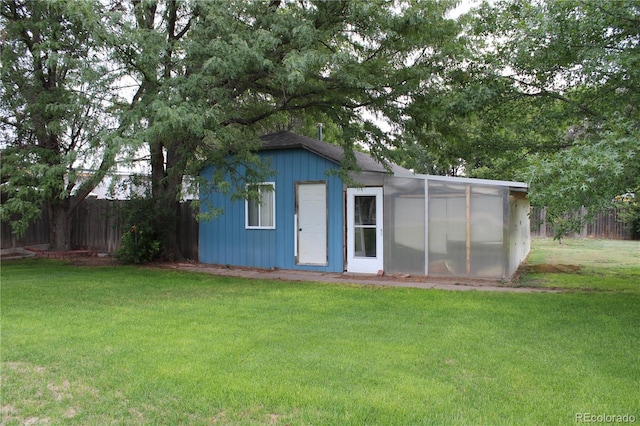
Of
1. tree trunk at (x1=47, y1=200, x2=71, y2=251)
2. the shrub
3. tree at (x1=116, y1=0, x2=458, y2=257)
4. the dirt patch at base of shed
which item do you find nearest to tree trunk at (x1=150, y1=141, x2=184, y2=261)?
the shrub

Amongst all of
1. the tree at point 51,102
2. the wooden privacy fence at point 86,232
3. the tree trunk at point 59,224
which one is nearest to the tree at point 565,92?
the tree at point 51,102

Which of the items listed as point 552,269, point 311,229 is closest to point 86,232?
point 311,229

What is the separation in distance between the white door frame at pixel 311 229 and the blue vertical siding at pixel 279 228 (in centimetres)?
11

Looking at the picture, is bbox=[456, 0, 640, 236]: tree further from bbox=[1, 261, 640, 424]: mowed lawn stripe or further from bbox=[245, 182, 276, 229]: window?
bbox=[245, 182, 276, 229]: window

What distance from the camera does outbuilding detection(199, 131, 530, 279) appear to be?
31.7ft

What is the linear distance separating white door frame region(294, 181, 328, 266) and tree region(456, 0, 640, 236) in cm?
396

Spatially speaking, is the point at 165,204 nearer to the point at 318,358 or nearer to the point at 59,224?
the point at 59,224

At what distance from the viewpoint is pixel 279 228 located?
38.4 ft

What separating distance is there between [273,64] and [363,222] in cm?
405

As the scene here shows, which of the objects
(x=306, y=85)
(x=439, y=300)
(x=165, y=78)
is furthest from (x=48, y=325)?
(x=306, y=85)

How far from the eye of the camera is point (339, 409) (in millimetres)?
3469

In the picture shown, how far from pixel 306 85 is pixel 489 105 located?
3.53m

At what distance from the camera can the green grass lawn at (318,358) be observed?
3.49m

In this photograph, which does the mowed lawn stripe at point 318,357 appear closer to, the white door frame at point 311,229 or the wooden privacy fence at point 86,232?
the white door frame at point 311,229
